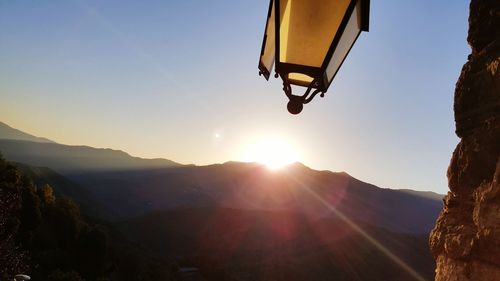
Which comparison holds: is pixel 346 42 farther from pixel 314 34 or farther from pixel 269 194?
pixel 269 194

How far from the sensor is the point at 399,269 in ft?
226

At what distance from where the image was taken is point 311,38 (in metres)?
2.31

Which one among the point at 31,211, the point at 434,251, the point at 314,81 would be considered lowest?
the point at 31,211

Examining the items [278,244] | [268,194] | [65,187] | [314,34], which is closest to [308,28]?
[314,34]

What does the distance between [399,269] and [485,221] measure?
73.1m

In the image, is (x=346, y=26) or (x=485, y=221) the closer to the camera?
(x=346, y=26)

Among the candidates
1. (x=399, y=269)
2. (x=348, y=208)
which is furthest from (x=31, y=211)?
(x=348, y=208)

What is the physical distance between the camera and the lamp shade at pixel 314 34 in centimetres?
215

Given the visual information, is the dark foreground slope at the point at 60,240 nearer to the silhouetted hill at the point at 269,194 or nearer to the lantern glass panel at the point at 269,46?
the lantern glass panel at the point at 269,46

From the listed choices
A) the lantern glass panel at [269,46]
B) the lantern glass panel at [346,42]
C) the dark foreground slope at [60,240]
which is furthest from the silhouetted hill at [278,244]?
the lantern glass panel at [346,42]

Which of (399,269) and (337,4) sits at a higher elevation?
(337,4)

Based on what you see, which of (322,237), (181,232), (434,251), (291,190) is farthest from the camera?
(291,190)

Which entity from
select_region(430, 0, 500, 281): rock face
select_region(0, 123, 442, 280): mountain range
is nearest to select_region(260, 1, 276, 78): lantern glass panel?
select_region(430, 0, 500, 281): rock face

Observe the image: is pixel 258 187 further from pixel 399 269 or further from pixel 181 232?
pixel 399 269
